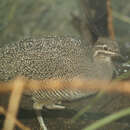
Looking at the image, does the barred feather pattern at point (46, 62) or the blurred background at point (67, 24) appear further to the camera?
Answer: the blurred background at point (67, 24)

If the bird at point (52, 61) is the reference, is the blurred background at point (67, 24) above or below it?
above

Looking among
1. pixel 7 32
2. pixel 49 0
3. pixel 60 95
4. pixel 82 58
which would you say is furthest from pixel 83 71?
pixel 49 0

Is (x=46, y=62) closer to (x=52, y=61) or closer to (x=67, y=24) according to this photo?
(x=52, y=61)

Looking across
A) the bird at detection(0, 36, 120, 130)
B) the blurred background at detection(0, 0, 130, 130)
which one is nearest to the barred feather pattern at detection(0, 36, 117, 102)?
the bird at detection(0, 36, 120, 130)

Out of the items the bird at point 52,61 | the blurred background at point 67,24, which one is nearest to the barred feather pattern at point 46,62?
the bird at point 52,61

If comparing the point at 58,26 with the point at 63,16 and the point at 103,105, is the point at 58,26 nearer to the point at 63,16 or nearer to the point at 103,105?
the point at 63,16

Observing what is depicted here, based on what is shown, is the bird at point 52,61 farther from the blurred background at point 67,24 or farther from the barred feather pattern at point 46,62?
the blurred background at point 67,24

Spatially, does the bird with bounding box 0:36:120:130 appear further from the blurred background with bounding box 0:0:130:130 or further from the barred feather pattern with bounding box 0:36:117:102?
the blurred background with bounding box 0:0:130:130
